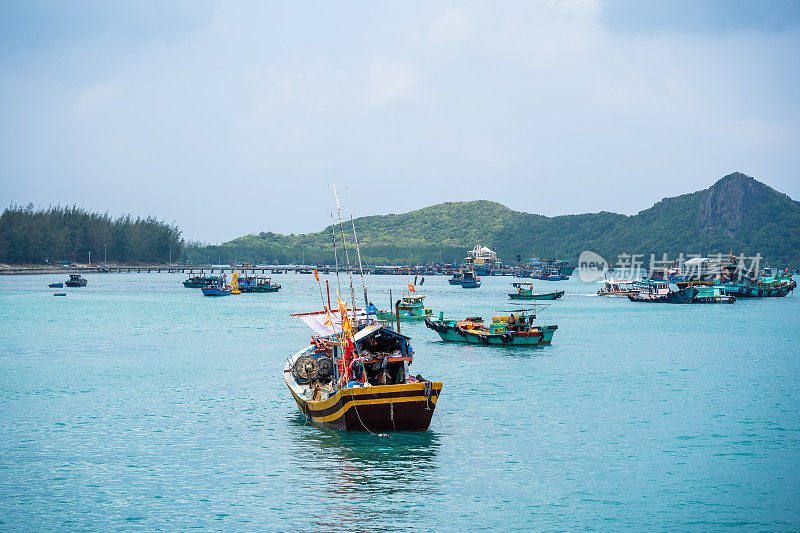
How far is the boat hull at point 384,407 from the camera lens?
28.8m

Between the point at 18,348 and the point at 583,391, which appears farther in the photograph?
the point at 18,348

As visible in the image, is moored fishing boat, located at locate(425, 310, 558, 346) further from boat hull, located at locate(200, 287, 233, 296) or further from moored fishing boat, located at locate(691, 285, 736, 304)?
boat hull, located at locate(200, 287, 233, 296)

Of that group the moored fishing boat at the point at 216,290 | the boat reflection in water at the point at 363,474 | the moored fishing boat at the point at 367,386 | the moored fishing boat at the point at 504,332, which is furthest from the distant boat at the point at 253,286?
the boat reflection in water at the point at 363,474

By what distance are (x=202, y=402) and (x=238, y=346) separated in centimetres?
2689

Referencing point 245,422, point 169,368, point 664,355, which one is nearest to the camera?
point 245,422

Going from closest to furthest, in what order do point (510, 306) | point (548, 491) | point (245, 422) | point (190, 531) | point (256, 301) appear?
point (190, 531) → point (548, 491) → point (245, 422) → point (510, 306) → point (256, 301)

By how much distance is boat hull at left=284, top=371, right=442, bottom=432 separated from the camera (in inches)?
1136

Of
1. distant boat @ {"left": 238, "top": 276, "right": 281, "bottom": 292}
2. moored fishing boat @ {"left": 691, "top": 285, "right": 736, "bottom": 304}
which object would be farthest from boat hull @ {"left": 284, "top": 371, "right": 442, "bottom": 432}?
distant boat @ {"left": 238, "top": 276, "right": 281, "bottom": 292}

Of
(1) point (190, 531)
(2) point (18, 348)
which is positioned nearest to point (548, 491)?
(1) point (190, 531)

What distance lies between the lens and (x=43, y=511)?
2370 centimetres

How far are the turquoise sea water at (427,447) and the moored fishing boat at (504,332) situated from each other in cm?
134

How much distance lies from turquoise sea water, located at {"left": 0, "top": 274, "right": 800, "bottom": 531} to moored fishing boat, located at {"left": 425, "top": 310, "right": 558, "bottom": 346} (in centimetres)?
134

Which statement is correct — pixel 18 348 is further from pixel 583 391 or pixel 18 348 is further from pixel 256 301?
pixel 256 301

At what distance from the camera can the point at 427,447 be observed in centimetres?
3012
